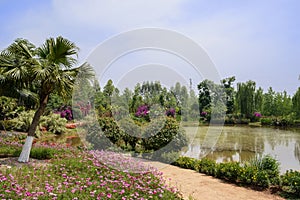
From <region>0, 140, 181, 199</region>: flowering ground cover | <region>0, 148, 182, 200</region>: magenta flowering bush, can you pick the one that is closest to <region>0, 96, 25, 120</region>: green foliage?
<region>0, 140, 181, 199</region>: flowering ground cover

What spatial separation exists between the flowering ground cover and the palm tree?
5.54 ft

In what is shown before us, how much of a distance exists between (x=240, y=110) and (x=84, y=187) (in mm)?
29107

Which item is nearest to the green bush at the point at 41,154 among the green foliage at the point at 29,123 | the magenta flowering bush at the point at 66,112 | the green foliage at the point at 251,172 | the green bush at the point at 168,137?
the green bush at the point at 168,137

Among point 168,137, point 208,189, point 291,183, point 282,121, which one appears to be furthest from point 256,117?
point 208,189

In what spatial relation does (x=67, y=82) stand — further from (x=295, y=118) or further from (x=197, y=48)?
(x=295, y=118)

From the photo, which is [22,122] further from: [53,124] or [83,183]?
[83,183]

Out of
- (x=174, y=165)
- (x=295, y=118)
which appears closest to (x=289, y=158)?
(x=174, y=165)

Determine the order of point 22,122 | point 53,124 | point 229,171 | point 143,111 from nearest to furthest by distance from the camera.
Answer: point 229,171 < point 143,111 < point 22,122 < point 53,124

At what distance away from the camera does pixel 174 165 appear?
290 inches

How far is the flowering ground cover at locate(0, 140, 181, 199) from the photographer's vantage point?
3586 millimetres

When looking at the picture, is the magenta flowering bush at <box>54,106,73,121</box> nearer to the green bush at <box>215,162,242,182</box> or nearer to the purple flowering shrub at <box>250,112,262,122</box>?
the green bush at <box>215,162,242,182</box>

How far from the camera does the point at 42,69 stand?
573cm

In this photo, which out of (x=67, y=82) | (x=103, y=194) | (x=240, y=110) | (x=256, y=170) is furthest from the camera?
(x=240, y=110)

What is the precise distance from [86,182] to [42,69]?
9.84 feet
